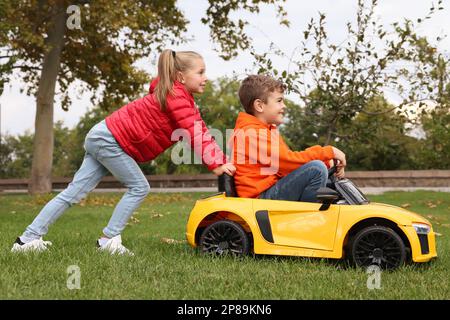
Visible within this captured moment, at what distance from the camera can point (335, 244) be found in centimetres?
424

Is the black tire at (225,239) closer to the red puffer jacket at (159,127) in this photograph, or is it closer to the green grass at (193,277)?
the green grass at (193,277)

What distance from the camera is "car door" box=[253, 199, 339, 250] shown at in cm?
426

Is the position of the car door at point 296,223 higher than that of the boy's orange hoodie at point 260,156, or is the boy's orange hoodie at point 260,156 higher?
the boy's orange hoodie at point 260,156

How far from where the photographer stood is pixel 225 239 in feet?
14.6

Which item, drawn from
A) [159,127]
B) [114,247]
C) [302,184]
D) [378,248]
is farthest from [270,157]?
[114,247]

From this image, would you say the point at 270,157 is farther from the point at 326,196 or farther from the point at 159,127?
the point at 159,127

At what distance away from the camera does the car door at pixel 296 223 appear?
4.26 metres

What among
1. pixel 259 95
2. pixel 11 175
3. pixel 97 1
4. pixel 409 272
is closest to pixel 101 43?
pixel 97 1

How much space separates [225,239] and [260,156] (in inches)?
26.3

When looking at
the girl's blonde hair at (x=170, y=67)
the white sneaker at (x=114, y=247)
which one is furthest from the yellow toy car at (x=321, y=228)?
the girl's blonde hair at (x=170, y=67)

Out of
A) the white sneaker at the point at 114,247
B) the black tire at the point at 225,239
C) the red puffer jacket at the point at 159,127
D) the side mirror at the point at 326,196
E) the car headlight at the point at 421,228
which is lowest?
the white sneaker at the point at 114,247

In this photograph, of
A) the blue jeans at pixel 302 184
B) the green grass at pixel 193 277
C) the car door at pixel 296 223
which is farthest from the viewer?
the blue jeans at pixel 302 184
